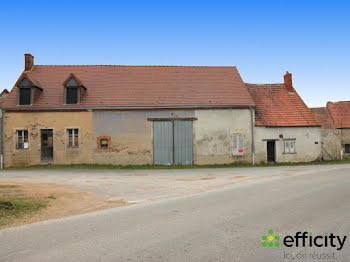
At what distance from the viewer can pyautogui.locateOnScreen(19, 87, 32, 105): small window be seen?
22.2 meters

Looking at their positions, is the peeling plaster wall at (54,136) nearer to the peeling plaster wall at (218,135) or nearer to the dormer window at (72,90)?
the dormer window at (72,90)

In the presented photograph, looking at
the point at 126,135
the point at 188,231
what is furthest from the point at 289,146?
the point at 188,231

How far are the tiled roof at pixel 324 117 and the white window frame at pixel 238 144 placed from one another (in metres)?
17.3

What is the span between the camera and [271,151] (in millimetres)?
24078

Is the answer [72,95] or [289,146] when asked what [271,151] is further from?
[72,95]

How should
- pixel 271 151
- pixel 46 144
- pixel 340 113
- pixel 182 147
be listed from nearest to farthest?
pixel 46 144 < pixel 182 147 < pixel 271 151 < pixel 340 113

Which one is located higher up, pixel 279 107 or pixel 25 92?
pixel 25 92

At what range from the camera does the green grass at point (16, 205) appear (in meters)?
6.69

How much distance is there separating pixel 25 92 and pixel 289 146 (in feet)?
71.0

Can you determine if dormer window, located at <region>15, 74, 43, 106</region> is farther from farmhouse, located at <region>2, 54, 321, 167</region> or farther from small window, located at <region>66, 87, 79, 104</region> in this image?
small window, located at <region>66, 87, 79, 104</region>

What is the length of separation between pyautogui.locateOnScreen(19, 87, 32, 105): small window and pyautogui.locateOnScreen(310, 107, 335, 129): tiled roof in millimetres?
31872

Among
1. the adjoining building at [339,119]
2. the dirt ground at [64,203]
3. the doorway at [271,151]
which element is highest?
the adjoining building at [339,119]

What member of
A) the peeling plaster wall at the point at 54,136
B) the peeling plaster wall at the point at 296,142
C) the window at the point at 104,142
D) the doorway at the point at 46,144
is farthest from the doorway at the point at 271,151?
the doorway at the point at 46,144

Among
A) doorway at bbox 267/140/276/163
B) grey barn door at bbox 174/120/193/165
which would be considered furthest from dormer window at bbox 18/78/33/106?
doorway at bbox 267/140/276/163
